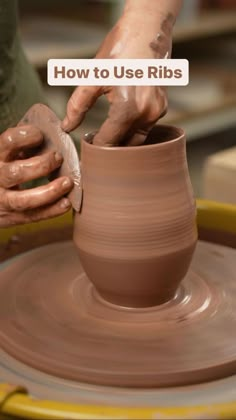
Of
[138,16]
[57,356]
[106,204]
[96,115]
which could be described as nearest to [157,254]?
[106,204]

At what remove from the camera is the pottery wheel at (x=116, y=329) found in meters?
0.94

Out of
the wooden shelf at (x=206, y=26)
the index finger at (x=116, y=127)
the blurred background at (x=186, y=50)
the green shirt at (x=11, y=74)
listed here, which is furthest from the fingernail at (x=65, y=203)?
the wooden shelf at (x=206, y=26)

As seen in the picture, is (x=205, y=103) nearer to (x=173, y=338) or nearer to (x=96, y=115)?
(x=96, y=115)

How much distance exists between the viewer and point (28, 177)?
1.08 m

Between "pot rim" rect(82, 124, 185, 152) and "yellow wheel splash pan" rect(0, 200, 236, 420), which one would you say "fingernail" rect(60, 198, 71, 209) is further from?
"yellow wheel splash pan" rect(0, 200, 236, 420)

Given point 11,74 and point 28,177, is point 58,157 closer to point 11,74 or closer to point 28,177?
point 28,177

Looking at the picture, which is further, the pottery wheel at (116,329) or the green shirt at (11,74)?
the green shirt at (11,74)

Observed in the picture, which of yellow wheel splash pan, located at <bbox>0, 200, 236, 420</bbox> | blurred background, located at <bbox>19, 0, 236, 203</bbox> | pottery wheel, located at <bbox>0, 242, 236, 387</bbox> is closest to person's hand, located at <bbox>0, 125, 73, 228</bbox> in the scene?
pottery wheel, located at <bbox>0, 242, 236, 387</bbox>

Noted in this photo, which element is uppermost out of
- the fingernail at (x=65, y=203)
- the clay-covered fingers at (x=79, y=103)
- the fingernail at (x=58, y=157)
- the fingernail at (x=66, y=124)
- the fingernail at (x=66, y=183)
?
the clay-covered fingers at (x=79, y=103)

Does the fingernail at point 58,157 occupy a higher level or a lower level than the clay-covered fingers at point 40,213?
higher

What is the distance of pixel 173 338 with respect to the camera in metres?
1.01

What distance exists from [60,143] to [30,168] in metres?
→ 0.06

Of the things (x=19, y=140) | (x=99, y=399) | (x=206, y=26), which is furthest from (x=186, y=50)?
(x=99, y=399)

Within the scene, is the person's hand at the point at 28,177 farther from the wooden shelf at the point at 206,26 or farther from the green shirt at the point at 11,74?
the wooden shelf at the point at 206,26
